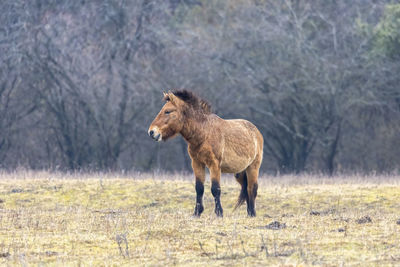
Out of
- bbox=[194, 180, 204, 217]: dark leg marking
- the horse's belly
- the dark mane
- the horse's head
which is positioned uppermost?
the dark mane

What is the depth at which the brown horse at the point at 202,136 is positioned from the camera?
1277cm

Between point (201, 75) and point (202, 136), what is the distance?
59.6ft

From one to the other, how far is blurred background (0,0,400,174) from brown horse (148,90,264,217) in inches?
616

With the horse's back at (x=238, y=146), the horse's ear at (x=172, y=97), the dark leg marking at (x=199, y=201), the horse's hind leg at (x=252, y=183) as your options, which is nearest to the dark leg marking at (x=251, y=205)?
the horse's hind leg at (x=252, y=183)

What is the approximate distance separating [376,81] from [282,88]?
3617 millimetres

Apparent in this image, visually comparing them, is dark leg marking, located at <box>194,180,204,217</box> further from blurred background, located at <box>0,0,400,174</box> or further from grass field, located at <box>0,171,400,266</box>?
blurred background, located at <box>0,0,400,174</box>

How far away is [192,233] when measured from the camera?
32.9 ft

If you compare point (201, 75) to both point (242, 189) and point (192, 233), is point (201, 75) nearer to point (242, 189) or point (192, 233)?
point (242, 189)

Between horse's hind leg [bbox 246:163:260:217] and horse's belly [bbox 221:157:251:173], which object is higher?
horse's belly [bbox 221:157:251:173]

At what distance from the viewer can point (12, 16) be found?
29.1m

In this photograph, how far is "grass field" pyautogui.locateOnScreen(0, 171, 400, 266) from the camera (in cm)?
853

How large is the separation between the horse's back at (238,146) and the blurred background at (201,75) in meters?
15.0

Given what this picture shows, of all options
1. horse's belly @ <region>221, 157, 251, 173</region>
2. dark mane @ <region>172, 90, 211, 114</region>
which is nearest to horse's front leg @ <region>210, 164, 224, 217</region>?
horse's belly @ <region>221, 157, 251, 173</region>

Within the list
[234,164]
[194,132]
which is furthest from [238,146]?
[194,132]
